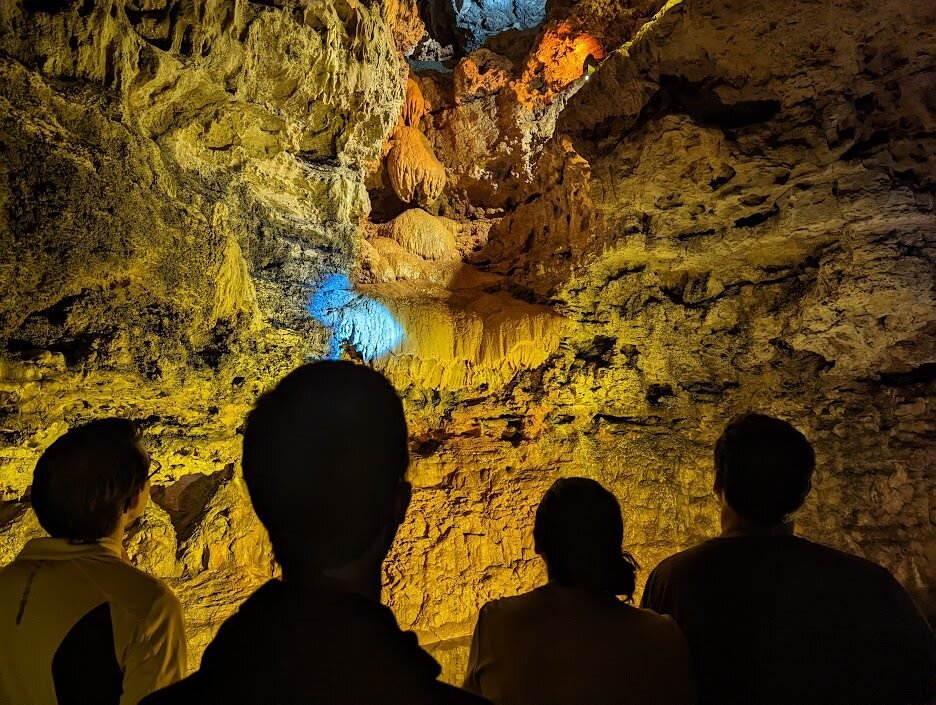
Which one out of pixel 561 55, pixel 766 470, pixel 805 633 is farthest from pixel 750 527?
pixel 561 55

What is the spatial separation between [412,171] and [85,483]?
283 inches

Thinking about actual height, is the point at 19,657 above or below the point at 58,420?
below

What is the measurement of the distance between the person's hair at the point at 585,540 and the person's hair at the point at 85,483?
3.87ft

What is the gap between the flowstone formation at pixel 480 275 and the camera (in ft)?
10.1

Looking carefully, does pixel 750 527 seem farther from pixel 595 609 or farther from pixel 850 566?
pixel 595 609

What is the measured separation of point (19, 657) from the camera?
1262mm

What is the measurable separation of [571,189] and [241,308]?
2.90 metres

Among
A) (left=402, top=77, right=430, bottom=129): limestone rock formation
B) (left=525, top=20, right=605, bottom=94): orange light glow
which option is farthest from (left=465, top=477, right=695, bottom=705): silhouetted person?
(left=525, top=20, right=605, bottom=94): orange light glow

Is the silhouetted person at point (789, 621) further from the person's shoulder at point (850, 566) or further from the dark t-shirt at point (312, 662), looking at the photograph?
the dark t-shirt at point (312, 662)

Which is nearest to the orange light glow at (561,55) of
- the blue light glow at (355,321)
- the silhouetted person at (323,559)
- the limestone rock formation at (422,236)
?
the limestone rock formation at (422,236)

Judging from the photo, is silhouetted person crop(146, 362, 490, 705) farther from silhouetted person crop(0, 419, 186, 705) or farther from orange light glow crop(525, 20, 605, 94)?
orange light glow crop(525, 20, 605, 94)

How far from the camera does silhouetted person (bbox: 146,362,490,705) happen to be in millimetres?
674

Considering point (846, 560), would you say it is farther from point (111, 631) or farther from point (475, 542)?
point (475, 542)

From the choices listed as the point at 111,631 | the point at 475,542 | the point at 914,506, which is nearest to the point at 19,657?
the point at 111,631
